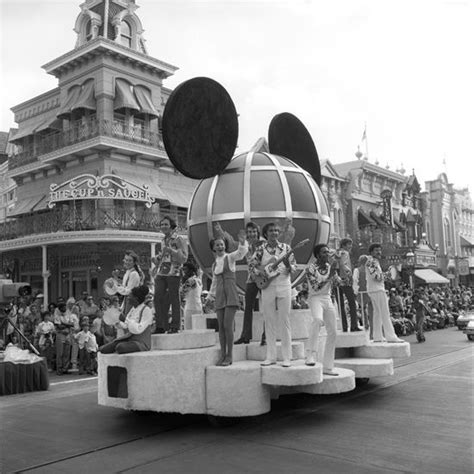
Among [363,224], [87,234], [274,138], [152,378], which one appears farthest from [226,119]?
[363,224]

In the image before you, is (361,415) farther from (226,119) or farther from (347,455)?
(226,119)

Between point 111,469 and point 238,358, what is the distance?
2437mm

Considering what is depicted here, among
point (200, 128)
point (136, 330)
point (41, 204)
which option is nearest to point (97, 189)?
point (41, 204)

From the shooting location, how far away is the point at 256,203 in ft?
26.0

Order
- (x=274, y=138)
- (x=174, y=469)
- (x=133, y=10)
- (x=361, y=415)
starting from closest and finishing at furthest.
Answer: (x=174, y=469) < (x=361, y=415) < (x=274, y=138) < (x=133, y=10)

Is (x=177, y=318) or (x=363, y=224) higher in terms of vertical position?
(x=363, y=224)

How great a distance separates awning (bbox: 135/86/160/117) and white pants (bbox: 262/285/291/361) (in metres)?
17.6

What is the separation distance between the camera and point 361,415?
22.4 ft

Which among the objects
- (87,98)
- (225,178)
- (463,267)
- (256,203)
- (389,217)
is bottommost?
(463,267)

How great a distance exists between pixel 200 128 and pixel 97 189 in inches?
505

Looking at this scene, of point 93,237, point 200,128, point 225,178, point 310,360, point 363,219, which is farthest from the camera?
point 363,219

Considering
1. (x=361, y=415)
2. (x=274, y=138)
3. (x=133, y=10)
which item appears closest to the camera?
(x=361, y=415)

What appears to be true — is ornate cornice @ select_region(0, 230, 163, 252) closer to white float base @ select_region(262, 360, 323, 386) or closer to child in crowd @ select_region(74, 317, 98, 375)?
child in crowd @ select_region(74, 317, 98, 375)

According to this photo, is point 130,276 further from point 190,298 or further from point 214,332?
point 190,298
